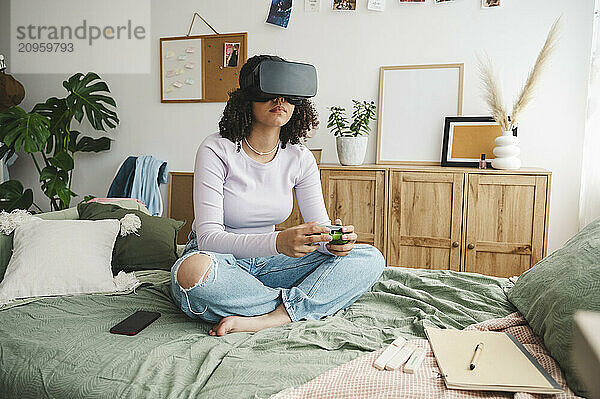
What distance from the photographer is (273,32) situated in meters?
3.42

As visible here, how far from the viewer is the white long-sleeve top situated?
171 centimetres

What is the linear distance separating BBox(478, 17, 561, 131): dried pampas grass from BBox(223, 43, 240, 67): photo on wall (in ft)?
5.03

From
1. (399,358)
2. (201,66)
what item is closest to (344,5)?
(201,66)

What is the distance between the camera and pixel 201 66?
11.7 ft

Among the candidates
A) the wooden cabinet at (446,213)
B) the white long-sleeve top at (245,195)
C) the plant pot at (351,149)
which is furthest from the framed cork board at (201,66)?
the white long-sleeve top at (245,195)

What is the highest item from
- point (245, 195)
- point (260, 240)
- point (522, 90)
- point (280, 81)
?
point (522, 90)

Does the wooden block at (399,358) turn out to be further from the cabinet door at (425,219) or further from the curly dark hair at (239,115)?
the cabinet door at (425,219)

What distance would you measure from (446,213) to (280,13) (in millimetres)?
1613

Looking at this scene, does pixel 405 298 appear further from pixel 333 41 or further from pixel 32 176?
pixel 32 176

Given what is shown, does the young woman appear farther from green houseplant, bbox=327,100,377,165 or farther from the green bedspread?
green houseplant, bbox=327,100,377,165

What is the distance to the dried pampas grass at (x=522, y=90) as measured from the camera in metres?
2.76

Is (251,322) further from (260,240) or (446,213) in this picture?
(446,213)

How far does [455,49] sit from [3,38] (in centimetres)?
325

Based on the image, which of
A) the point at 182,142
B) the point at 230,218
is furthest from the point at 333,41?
the point at 230,218
